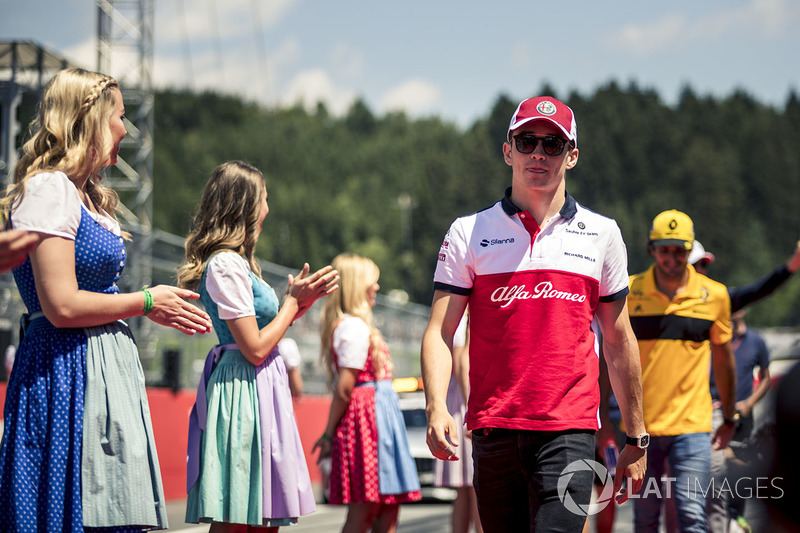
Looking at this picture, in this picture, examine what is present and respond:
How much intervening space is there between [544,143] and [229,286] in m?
1.58

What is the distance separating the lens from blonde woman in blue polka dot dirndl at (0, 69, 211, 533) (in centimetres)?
338

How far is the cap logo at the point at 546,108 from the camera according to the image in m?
4.10

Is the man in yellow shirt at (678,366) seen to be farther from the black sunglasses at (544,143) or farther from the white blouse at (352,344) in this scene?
the black sunglasses at (544,143)

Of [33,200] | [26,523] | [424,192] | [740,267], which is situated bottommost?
[26,523]

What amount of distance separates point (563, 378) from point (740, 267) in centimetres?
11423

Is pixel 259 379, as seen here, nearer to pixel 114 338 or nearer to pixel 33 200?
pixel 114 338

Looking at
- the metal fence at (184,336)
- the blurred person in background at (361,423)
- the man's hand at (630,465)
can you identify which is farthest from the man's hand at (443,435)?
the blurred person in background at (361,423)

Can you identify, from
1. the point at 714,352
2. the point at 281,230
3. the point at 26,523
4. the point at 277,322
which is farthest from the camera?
the point at 281,230

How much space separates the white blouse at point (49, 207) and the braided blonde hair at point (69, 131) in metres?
0.06

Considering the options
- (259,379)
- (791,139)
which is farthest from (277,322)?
(791,139)

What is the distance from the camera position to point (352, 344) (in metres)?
6.52

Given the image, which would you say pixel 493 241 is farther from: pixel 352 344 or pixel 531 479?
pixel 352 344

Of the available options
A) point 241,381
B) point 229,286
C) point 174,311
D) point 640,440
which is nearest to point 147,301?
point 174,311

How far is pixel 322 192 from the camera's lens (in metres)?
118
